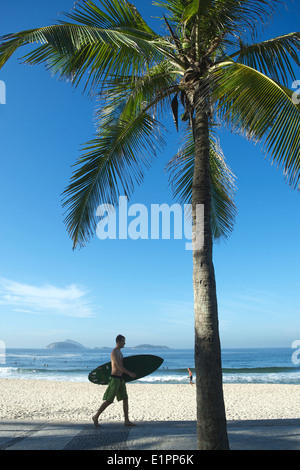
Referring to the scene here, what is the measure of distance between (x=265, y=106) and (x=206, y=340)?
273cm

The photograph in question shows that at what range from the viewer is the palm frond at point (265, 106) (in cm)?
414

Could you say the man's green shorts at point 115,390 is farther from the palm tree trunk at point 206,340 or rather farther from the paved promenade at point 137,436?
the palm tree trunk at point 206,340

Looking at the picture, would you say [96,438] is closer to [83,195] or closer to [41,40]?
[83,195]

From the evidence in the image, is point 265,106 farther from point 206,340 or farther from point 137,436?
point 137,436

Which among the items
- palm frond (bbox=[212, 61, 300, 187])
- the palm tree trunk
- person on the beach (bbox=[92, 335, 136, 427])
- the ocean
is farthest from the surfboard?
the ocean

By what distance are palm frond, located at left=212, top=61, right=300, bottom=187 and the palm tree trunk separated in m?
0.44

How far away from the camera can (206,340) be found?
13.8 feet

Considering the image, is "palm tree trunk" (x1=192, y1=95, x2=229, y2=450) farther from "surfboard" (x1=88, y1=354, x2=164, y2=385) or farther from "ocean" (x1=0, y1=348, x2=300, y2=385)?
"ocean" (x1=0, y1=348, x2=300, y2=385)

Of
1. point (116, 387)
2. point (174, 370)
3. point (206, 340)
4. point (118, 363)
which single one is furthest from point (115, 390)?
point (174, 370)

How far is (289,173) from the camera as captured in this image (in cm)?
425

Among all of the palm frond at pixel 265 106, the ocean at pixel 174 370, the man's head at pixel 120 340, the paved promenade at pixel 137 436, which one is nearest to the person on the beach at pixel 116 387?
the man's head at pixel 120 340
